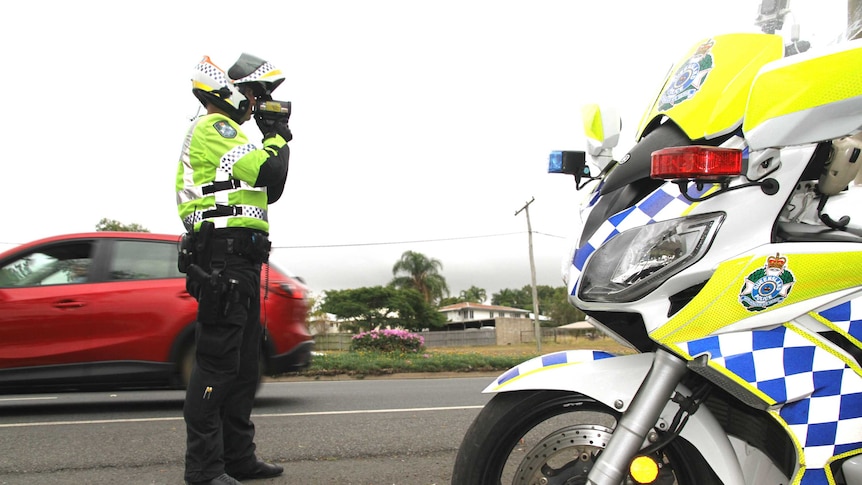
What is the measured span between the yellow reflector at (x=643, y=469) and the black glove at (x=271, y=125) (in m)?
2.14

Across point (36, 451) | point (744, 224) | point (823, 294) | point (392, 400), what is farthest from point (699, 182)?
point (392, 400)

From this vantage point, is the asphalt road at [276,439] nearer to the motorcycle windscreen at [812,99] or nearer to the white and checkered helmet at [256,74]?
the white and checkered helmet at [256,74]

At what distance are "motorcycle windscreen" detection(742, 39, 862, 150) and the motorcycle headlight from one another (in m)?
0.27

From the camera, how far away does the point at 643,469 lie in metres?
1.70

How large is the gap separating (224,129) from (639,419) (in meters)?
2.12

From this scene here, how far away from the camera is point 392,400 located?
18.9 feet

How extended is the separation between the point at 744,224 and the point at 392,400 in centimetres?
451

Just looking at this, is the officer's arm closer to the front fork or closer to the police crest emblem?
the police crest emblem

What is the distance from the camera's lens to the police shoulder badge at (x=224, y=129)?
2822 mm

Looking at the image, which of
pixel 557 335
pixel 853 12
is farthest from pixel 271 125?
pixel 557 335

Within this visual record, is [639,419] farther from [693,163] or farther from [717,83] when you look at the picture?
[717,83]

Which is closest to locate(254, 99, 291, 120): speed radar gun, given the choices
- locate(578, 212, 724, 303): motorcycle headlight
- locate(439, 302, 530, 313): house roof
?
locate(578, 212, 724, 303): motorcycle headlight

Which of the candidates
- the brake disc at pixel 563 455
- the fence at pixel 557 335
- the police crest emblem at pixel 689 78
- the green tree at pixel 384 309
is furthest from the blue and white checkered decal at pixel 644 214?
the green tree at pixel 384 309

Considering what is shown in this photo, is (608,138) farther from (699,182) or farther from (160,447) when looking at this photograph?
(160,447)
